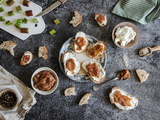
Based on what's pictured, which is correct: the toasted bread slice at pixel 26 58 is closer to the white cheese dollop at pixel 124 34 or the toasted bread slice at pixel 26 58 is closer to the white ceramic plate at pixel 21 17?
the white ceramic plate at pixel 21 17

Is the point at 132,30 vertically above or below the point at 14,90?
above

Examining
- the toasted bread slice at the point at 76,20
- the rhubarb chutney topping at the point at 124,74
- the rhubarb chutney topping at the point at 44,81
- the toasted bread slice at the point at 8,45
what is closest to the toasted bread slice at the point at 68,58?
the rhubarb chutney topping at the point at 44,81

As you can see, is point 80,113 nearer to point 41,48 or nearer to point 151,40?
point 41,48

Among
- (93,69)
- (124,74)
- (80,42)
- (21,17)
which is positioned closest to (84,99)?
(93,69)

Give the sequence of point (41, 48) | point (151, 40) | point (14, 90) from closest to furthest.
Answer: point (14, 90)
point (41, 48)
point (151, 40)

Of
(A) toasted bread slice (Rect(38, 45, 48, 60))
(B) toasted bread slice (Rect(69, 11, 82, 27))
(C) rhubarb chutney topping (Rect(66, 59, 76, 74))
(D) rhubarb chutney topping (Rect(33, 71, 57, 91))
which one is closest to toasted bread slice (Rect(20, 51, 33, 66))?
(A) toasted bread slice (Rect(38, 45, 48, 60))

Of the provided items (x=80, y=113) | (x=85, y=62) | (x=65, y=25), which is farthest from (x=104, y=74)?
(x=65, y=25)

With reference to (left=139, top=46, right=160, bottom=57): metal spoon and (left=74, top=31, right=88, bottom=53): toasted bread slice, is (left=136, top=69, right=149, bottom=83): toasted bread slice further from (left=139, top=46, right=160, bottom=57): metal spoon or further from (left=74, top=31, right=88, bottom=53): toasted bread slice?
(left=74, top=31, right=88, bottom=53): toasted bread slice
